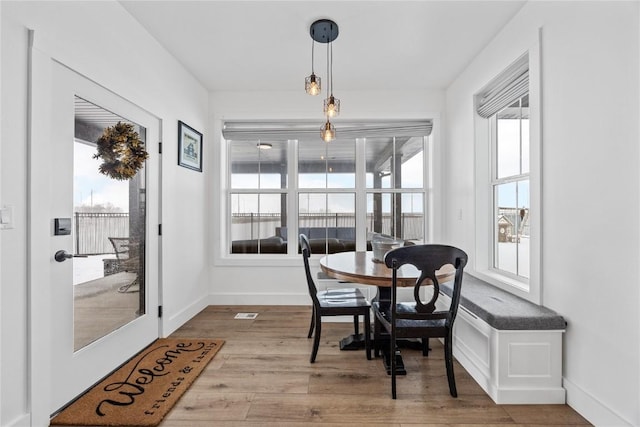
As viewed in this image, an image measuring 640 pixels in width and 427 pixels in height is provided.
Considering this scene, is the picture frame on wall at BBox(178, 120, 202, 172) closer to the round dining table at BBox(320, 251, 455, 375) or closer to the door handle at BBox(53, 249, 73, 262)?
the door handle at BBox(53, 249, 73, 262)

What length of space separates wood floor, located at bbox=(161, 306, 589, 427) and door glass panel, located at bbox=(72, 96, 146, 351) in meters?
0.78

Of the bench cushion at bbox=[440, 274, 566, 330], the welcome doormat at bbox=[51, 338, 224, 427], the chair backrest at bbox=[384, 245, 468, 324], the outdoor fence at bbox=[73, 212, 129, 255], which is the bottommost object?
the welcome doormat at bbox=[51, 338, 224, 427]

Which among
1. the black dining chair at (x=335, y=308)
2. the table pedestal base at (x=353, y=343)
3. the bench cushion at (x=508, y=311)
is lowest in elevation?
the table pedestal base at (x=353, y=343)

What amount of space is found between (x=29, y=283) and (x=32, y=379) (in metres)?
0.48

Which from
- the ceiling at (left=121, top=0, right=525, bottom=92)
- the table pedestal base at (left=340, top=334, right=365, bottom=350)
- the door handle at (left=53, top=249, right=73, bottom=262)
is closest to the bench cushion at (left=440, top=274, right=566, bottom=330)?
the table pedestal base at (left=340, top=334, right=365, bottom=350)

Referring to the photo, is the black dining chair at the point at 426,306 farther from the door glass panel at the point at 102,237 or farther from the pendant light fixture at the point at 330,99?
the door glass panel at the point at 102,237

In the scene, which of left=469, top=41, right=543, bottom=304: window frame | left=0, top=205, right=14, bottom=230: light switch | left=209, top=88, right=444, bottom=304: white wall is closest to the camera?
left=0, top=205, right=14, bottom=230: light switch

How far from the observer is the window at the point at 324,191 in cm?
392

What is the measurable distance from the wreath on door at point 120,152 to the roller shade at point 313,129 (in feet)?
4.94

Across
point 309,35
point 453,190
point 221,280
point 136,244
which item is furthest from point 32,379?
point 453,190

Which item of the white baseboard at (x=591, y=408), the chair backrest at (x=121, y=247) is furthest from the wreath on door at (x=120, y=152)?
the white baseboard at (x=591, y=408)

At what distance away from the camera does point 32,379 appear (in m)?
1.57

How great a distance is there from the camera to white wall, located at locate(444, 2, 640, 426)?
1470mm

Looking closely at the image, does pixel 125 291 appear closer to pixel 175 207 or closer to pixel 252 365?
pixel 175 207
